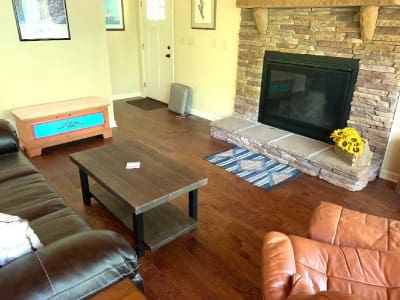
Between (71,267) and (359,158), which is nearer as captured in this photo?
(71,267)

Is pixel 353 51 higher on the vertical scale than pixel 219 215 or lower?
higher

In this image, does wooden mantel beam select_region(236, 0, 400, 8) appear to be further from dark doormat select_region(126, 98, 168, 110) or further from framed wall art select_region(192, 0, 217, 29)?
dark doormat select_region(126, 98, 168, 110)

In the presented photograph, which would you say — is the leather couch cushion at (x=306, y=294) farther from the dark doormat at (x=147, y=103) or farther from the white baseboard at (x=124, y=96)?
the white baseboard at (x=124, y=96)

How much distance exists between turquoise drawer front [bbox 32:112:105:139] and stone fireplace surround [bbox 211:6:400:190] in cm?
166

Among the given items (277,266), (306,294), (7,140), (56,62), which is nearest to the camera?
(306,294)

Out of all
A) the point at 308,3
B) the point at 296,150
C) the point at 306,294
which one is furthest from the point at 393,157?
the point at 306,294

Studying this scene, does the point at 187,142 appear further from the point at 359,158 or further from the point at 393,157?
the point at 393,157

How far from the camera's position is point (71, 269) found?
40.3 inches

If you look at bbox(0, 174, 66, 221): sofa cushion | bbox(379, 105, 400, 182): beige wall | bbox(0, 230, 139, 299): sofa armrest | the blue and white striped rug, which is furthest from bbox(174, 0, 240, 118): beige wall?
bbox(0, 230, 139, 299): sofa armrest

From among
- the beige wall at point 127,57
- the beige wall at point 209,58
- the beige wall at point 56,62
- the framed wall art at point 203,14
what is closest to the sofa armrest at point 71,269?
the beige wall at point 56,62

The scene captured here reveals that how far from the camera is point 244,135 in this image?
366cm

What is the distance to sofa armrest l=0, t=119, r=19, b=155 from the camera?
2.34 m

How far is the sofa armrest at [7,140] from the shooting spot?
7.68ft

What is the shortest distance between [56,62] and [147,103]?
2117mm
